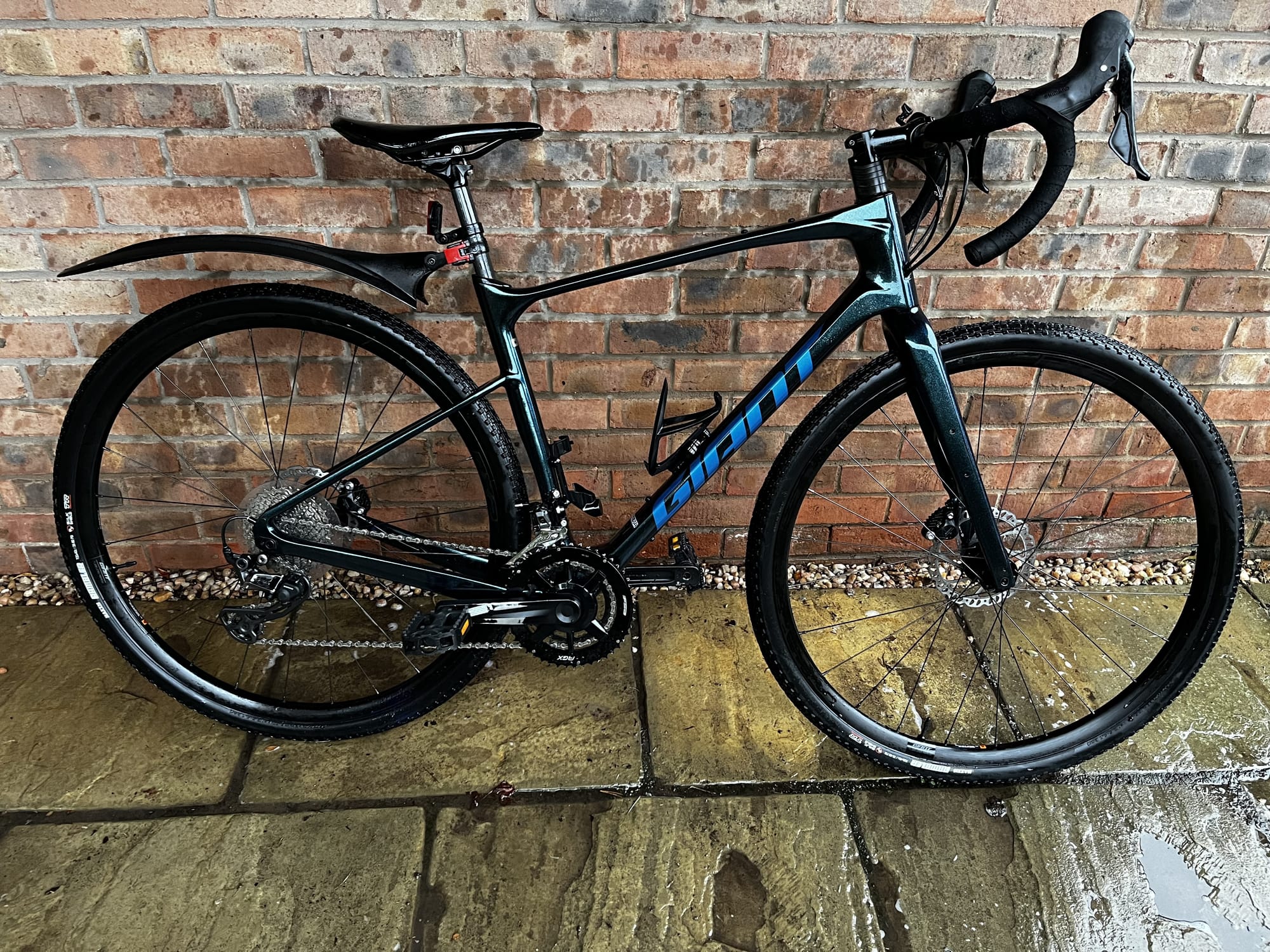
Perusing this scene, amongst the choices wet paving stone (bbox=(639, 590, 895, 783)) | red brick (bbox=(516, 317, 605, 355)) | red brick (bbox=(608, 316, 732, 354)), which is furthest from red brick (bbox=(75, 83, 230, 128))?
wet paving stone (bbox=(639, 590, 895, 783))

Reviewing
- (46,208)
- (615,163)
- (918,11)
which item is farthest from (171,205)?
(918,11)

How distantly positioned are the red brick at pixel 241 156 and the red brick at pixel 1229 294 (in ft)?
7.56

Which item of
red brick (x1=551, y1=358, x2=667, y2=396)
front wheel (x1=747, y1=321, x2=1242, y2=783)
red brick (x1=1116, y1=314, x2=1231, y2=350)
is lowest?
front wheel (x1=747, y1=321, x2=1242, y2=783)

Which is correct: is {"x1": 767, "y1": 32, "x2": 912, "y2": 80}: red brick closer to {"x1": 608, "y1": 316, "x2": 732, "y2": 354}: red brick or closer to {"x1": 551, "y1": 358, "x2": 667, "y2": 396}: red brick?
{"x1": 608, "y1": 316, "x2": 732, "y2": 354}: red brick

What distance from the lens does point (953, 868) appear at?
1705 millimetres

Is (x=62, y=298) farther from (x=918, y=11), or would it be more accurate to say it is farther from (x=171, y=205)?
(x=918, y=11)

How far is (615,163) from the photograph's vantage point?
1935 mm

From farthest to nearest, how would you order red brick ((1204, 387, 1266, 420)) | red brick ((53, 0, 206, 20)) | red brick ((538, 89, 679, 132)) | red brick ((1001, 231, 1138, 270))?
red brick ((1204, 387, 1266, 420)), red brick ((1001, 231, 1138, 270)), red brick ((538, 89, 679, 132)), red brick ((53, 0, 206, 20))

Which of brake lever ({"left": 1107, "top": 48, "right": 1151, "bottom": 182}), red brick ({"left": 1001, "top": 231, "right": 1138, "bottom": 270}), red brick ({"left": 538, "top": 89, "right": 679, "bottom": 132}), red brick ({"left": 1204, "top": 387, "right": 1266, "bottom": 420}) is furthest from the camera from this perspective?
red brick ({"left": 1204, "top": 387, "right": 1266, "bottom": 420})

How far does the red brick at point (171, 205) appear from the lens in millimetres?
1934

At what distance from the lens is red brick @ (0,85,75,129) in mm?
1838

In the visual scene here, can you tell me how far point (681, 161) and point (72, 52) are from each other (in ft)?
4.52

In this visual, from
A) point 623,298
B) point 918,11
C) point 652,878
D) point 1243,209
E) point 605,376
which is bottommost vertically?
point 652,878

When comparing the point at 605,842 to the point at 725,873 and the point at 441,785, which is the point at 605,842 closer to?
the point at 725,873
